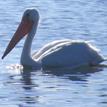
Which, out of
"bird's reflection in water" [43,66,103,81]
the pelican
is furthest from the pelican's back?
"bird's reflection in water" [43,66,103,81]

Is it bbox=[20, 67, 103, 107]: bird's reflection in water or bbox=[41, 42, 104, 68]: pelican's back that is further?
bbox=[41, 42, 104, 68]: pelican's back

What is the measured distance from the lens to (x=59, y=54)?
16.7 meters

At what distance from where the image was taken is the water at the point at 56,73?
13.3 m

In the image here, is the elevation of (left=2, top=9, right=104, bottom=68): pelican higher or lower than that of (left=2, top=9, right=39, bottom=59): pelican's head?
lower

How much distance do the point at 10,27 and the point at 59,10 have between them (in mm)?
4560

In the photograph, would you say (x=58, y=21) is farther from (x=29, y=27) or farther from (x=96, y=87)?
(x=96, y=87)

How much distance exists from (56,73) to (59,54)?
672 millimetres

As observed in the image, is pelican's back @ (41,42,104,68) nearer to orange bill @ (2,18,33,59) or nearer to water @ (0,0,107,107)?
water @ (0,0,107,107)

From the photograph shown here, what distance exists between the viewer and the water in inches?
523

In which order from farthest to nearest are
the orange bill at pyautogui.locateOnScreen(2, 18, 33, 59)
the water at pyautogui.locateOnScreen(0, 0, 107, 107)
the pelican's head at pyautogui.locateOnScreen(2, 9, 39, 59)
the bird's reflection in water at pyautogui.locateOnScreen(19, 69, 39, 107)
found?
the pelican's head at pyautogui.locateOnScreen(2, 9, 39, 59) < the orange bill at pyautogui.locateOnScreen(2, 18, 33, 59) < the water at pyautogui.locateOnScreen(0, 0, 107, 107) < the bird's reflection in water at pyautogui.locateOnScreen(19, 69, 39, 107)

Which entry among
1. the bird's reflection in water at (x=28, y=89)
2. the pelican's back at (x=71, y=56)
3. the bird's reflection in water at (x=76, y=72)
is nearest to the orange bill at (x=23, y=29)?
the pelican's back at (x=71, y=56)

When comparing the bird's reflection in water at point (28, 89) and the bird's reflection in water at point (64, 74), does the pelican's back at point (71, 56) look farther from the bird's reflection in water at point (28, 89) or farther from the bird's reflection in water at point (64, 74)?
the bird's reflection in water at point (28, 89)

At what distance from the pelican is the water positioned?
33cm

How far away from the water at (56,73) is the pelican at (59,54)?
326 millimetres
